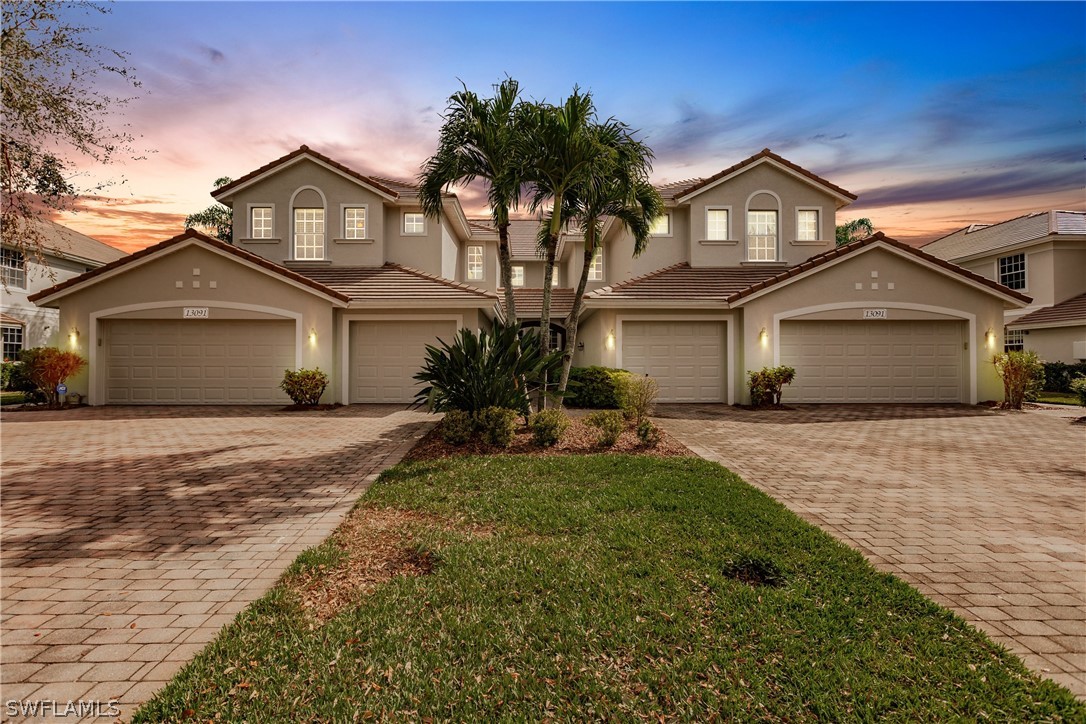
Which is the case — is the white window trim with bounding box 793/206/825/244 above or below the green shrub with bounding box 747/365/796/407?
above

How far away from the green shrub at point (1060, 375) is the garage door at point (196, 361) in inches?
1064

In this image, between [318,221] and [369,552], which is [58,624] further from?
[318,221]

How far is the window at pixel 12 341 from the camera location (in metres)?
20.8

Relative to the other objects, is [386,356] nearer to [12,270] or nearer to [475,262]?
[475,262]

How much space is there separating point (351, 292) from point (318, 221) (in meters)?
4.22

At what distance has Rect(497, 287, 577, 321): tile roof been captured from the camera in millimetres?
21406

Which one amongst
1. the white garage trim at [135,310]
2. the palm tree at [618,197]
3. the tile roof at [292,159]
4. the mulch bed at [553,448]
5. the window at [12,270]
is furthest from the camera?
the window at [12,270]

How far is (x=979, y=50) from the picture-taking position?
31.8 feet

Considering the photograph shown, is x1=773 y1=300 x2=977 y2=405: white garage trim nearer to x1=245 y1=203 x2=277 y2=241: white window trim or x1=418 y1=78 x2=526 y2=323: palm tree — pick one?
x1=418 y1=78 x2=526 y2=323: palm tree

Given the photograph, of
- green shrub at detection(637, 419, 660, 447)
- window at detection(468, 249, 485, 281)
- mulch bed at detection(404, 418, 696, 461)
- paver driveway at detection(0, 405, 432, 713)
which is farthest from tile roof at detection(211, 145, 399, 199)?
green shrub at detection(637, 419, 660, 447)

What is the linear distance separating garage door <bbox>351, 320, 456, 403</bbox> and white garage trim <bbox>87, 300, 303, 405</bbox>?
1.67m

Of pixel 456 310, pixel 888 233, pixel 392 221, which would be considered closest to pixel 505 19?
pixel 456 310

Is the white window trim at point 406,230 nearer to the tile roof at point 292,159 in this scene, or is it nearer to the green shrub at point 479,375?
the tile roof at point 292,159

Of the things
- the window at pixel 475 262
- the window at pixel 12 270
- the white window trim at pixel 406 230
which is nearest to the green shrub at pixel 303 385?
the white window trim at pixel 406 230
